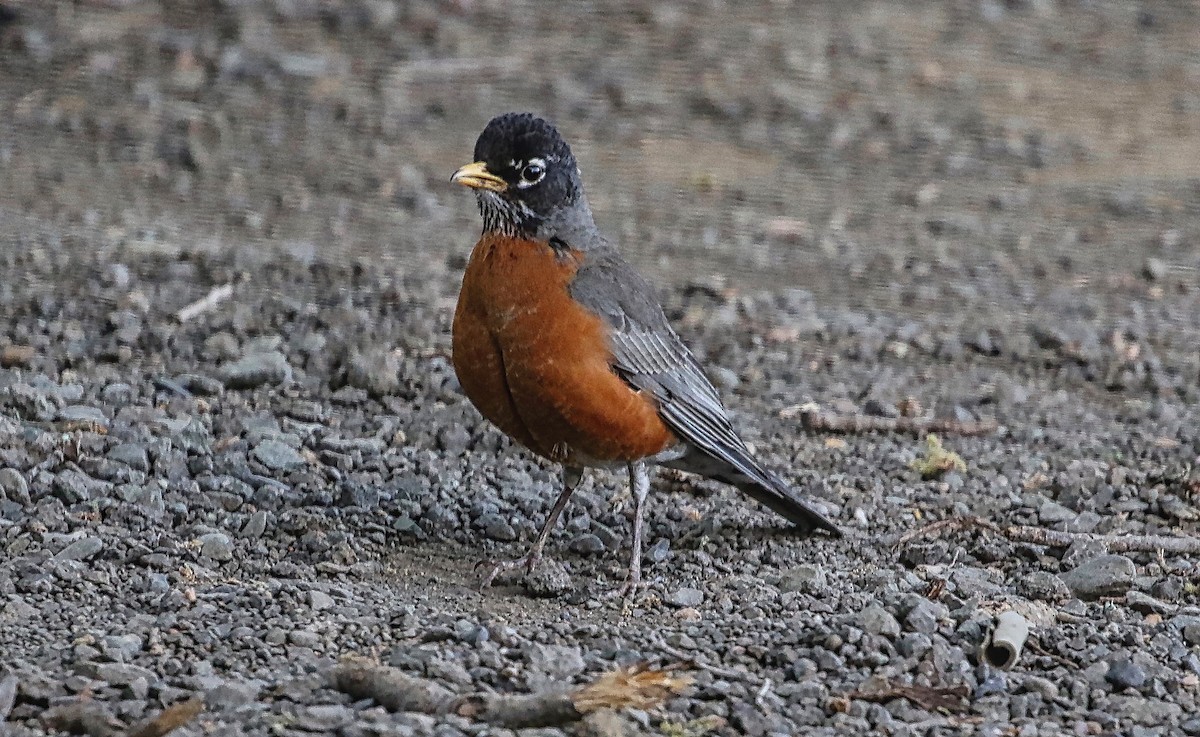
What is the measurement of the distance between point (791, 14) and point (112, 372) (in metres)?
9.23

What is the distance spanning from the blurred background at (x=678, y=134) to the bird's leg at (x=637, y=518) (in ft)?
13.1

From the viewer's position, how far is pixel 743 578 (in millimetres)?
5621

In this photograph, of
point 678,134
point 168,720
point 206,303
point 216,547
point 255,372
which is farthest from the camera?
point 678,134

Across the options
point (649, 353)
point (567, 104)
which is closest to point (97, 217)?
point (567, 104)

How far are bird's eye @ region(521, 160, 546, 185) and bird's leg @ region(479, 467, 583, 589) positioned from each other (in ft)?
3.39

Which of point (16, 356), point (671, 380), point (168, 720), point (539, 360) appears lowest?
point (16, 356)

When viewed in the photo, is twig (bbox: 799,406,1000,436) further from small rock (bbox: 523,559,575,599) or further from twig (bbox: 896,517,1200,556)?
small rock (bbox: 523,559,575,599)

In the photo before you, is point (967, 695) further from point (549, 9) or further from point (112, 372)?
point (549, 9)

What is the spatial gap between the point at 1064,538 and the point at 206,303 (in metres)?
4.46

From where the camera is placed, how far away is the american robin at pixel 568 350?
5688 mm

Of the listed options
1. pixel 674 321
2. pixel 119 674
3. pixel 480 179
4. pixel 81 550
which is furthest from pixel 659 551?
pixel 674 321

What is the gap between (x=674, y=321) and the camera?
9.20 meters

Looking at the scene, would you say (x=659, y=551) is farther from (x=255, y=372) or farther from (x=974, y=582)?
(x=255, y=372)

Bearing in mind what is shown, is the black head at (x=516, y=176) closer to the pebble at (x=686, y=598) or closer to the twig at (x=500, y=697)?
the pebble at (x=686, y=598)
